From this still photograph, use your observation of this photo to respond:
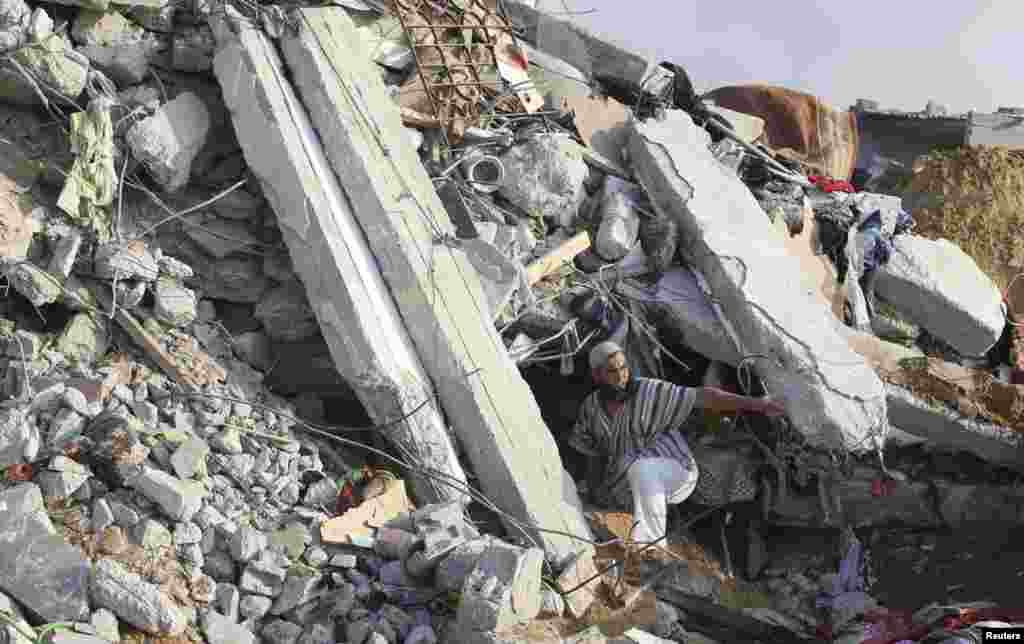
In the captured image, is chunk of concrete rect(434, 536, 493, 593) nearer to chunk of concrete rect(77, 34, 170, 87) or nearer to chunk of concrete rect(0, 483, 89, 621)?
chunk of concrete rect(0, 483, 89, 621)

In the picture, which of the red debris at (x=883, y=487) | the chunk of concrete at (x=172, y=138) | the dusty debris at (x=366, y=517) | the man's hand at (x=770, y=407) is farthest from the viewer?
the red debris at (x=883, y=487)

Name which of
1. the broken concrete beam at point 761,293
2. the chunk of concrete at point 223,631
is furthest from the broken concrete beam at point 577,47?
the chunk of concrete at point 223,631

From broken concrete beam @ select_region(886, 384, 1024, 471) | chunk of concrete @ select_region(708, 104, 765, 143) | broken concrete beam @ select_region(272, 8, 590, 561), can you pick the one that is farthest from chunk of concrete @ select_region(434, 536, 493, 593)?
chunk of concrete @ select_region(708, 104, 765, 143)

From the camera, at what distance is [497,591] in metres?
4.96

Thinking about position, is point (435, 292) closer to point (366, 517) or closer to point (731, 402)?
point (366, 517)

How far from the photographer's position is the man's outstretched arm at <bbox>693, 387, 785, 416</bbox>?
639 cm

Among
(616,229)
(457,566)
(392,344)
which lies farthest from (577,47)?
(457,566)

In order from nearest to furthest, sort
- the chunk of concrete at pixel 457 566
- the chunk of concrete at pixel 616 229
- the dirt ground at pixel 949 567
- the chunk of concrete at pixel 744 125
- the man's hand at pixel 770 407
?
the chunk of concrete at pixel 457 566, the man's hand at pixel 770 407, the dirt ground at pixel 949 567, the chunk of concrete at pixel 616 229, the chunk of concrete at pixel 744 125

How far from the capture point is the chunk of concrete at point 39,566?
4.70 m

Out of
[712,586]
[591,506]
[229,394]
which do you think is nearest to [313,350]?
[229,394]

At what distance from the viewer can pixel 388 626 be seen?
510 centimetres

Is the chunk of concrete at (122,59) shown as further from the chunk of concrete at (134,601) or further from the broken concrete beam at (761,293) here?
the broken concrete beam at (761,293)

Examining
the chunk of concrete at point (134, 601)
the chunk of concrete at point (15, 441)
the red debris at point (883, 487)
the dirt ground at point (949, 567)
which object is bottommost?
the dirt ground at point (949, 567)

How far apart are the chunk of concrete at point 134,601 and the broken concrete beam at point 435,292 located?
1.72 meters
